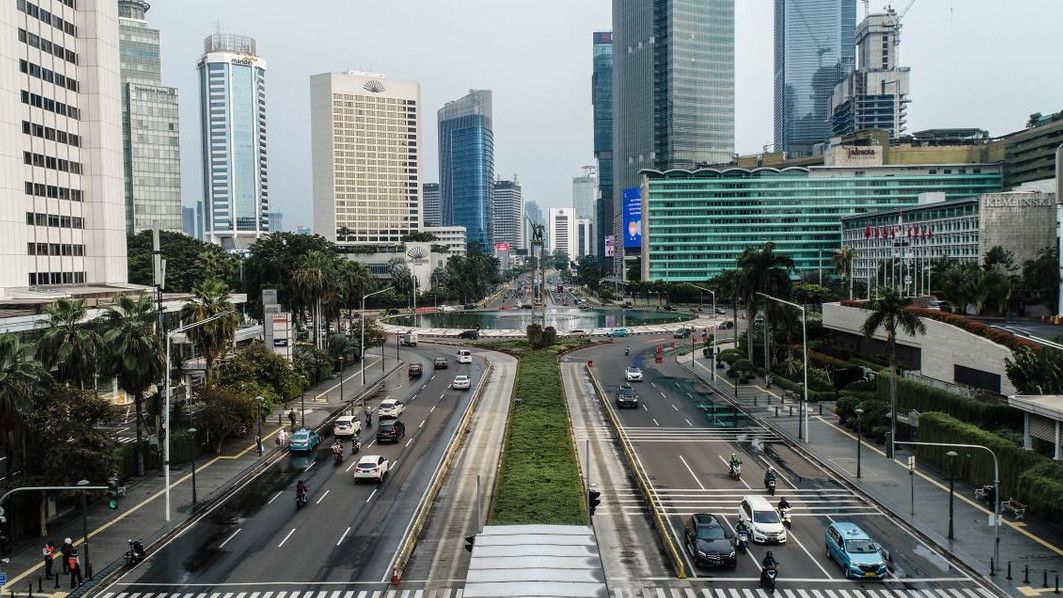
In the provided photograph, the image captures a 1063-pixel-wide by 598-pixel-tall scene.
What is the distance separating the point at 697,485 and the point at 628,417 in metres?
21.1

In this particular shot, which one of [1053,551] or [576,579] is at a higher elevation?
[576,579]

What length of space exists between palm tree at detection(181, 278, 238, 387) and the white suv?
3837cm

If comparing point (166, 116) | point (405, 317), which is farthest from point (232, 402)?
point (166, 116)

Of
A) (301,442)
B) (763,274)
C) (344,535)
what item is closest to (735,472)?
(344,535)

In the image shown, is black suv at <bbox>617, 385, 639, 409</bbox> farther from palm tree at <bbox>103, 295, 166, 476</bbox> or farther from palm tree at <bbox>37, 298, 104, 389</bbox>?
palm tree at <bbox>37, 298, 104, 389</bbox>

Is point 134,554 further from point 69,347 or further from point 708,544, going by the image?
point 708,544

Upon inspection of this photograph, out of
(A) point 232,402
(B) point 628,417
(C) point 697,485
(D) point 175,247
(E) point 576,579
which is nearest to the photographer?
(E) point 576,579

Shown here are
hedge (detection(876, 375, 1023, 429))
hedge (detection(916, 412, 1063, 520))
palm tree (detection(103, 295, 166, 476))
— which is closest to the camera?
hedge (detection(916, 412, 1063, 520))

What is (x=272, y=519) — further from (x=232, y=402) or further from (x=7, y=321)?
(x=7, y=321)

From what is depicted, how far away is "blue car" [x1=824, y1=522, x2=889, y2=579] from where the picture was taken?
32.5 meters

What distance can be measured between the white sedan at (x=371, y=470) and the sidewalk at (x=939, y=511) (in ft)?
90.6

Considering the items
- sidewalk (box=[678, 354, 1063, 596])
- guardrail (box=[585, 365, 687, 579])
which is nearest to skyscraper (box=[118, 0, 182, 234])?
guardrail (box=[585, 365, 687, 579])

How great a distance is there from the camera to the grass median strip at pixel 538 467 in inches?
1407

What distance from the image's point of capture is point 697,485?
46.8 metres
